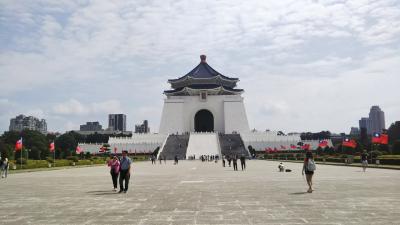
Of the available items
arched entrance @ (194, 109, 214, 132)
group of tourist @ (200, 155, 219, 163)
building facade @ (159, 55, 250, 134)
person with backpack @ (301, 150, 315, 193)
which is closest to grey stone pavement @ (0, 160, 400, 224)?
person with backpack @ (301, 150, 315, 193)

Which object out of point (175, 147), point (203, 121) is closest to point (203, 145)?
point (175, 147)

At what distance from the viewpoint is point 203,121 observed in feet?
230

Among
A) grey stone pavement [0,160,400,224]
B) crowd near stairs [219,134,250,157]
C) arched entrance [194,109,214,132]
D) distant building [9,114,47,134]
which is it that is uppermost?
distant building [9,114,47,134]

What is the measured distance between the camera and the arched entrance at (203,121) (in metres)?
69.2

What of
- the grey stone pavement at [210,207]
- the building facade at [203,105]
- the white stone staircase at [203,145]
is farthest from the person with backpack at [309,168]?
the building facade at [203,105]

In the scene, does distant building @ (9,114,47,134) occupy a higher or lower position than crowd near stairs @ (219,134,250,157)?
higher

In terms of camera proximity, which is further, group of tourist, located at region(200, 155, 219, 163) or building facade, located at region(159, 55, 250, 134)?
building facade, located at region(159, 55, 250, 134)

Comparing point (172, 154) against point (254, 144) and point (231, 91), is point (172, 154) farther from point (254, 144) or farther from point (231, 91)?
point (231, 91)

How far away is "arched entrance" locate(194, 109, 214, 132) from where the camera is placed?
69250mm

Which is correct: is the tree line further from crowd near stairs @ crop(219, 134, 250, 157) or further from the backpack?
the backpack

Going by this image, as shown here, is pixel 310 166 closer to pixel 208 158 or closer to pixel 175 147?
pixel 208 158

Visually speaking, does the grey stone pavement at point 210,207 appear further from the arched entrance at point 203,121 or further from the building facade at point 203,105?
the arched entrance at point 203,121

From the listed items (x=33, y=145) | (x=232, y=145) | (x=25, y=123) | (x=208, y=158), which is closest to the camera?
(x=208, y=158)

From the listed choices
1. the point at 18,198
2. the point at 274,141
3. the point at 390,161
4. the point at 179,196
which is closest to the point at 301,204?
the point at 179,196
